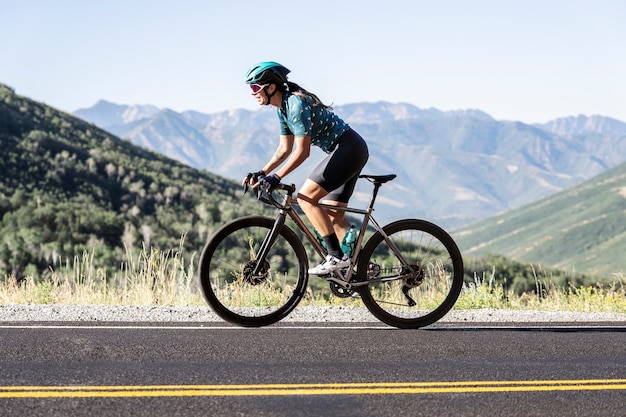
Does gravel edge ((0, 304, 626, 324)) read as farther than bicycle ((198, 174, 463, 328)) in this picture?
Yes

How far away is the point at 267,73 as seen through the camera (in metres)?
6.55

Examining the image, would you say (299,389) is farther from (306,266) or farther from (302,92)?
(302,92)

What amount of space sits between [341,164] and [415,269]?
1.18m

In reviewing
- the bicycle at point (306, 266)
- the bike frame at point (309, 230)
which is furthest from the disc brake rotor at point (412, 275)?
the bike frame at point (309, 230)

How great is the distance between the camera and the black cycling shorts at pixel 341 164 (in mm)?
6738

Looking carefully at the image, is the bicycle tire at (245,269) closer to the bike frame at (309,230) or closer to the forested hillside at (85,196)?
the bike frame at (309,230)

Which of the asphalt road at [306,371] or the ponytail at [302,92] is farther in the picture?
the ponytail at [302,92]

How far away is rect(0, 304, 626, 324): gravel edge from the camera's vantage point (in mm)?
A: 7496

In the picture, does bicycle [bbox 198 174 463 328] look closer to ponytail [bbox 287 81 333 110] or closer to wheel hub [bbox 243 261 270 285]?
wheel hub [bbox 243 261 270 285]

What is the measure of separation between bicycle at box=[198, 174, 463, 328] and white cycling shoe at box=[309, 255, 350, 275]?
6cm

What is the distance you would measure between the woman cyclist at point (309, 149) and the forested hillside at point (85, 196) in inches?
1276

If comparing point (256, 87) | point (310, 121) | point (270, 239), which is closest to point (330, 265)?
point (270, 239)

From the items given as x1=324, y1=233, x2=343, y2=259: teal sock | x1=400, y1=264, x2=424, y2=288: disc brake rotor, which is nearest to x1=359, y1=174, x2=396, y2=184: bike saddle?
x1=324, y1=233, x2=343, y2=259: teal sock

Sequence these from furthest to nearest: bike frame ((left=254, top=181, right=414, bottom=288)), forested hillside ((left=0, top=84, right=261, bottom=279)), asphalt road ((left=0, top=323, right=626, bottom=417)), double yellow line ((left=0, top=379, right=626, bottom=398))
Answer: forested hillside ((left=0, top=84, right=261, bottom=279)) → bike frame ((left=254, top=181, right=414, bottom=288)) → double yellow line ((left=0, top=379, right=626, bottom=398)) → asphalt road ((left=0, top=323, right=626, bottom=417))
